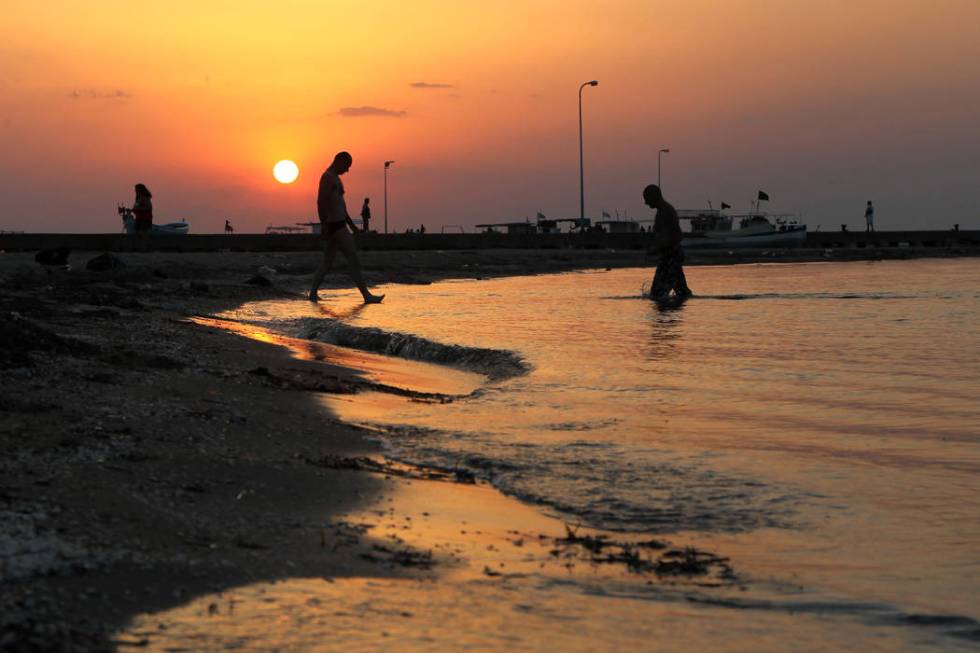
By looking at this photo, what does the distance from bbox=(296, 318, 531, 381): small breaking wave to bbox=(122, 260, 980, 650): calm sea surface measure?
42mm

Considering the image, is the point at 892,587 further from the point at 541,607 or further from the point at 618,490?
the point at 618,490

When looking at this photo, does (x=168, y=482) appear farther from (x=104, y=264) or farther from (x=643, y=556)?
(x=104, y=264)

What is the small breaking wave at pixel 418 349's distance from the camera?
39.5 feet

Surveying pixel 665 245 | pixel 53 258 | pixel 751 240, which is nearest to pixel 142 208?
pixel 53 258

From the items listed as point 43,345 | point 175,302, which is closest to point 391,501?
point 43,345

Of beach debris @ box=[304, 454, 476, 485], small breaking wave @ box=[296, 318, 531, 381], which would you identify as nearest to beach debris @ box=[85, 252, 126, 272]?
small breaking wave @ box=[296, 318, 531, 381]

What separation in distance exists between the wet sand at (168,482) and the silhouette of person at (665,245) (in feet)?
33.2

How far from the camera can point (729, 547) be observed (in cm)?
497

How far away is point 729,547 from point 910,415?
4.10 meters

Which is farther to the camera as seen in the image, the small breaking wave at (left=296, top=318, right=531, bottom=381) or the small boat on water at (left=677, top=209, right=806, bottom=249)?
the small boat on water at (left=677, top=209, right=806, bottom=249)

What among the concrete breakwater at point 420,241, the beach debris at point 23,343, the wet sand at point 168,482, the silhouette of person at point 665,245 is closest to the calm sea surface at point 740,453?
the wet sand at point 168,482

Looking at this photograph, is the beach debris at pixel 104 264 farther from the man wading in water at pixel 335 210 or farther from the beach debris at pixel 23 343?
the beach debris at pixel 23 343

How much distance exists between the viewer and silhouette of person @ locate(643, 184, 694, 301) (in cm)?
2036

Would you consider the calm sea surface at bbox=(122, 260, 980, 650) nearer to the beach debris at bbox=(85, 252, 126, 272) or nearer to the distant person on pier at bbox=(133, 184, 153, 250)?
the beach debris at bbox=(85, 252, 126, 272)
